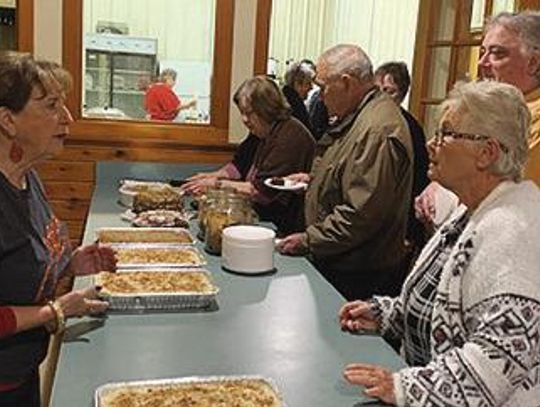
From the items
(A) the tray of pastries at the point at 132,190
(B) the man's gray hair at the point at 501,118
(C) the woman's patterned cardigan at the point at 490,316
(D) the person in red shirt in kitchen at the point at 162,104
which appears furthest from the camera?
(D) the person in red shirt in kitchen at the point at 162,104

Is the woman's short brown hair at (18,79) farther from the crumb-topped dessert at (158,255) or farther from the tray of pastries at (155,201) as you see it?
the tray of pastries at (155,201)

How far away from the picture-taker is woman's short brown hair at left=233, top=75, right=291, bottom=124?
10.8 ft

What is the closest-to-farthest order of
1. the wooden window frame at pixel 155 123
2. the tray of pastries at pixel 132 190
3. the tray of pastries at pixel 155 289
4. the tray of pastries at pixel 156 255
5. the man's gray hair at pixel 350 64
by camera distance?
1. the tray of pastries at pixel 155 289
2. the tray of pastries at pixel 156 255
3. the man's gray hair at pixel 350 64
4. the tray of pastries at pixel 132 190
5. the wooden window frame at pixel 155 123

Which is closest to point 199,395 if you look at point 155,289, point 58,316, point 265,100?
point 58,316

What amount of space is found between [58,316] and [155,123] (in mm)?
2458

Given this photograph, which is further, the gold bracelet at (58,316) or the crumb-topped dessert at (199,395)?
the gold bracelet at (58,316)

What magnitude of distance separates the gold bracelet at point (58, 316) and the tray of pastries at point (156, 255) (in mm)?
435

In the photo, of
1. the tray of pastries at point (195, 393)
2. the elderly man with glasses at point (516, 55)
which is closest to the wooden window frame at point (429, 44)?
the elderly man with glasses at point (516, 55)

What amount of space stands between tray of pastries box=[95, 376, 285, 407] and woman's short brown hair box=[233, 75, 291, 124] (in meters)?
2.11

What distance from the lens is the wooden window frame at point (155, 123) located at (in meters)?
3.70

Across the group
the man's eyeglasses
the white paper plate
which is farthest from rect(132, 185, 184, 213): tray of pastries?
the man's eyeglasses

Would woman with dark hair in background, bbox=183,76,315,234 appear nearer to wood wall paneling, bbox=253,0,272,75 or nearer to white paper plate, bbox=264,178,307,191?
white paper plate, bbox=264,178,307,191

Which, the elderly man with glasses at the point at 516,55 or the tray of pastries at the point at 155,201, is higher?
the elderly man with glasses at the point at 516,55

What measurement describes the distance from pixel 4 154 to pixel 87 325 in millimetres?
482
